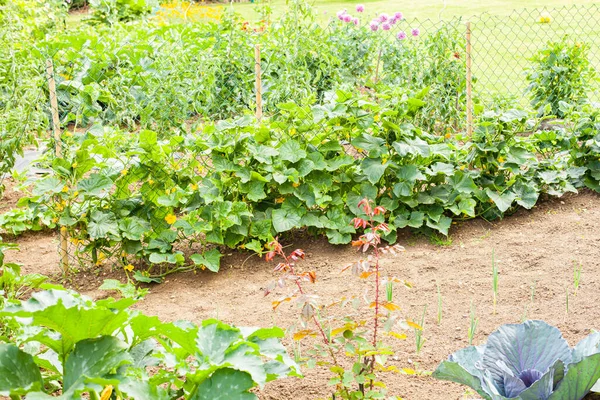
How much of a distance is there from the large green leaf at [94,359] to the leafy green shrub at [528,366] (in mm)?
1169

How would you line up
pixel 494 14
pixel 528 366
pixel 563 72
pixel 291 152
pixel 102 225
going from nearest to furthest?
1. pixel 528 366
2. pixel 102 225
3. pixel 291 152
4. pixel 563 72
5. pixel 494 14

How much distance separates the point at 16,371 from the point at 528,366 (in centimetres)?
185

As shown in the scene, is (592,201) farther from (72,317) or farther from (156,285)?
(72,317)

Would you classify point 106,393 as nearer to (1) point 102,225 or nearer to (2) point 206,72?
(1) point 102,225

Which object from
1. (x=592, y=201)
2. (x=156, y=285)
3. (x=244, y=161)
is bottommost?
(x=156, y=285)

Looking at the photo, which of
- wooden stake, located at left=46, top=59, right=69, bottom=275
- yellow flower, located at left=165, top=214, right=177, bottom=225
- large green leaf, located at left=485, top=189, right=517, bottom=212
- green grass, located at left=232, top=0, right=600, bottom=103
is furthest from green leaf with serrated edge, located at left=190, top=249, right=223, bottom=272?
green grass, located at left=232, top=0, right=600, bottom=103

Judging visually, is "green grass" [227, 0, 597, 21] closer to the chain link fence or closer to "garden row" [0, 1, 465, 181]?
"garden row" [0, 1, 465, 181]

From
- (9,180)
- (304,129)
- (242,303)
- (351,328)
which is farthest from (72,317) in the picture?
(9,180)

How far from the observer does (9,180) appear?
22.0 feet

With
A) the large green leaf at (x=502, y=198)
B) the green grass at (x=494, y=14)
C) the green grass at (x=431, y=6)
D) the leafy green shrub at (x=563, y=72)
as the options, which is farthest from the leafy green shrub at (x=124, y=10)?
the large green leaf at (x=502, y=198)

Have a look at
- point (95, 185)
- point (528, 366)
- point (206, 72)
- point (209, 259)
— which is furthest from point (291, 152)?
point (528, 366)

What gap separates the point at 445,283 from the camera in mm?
4500

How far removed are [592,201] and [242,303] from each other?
2.68 metres

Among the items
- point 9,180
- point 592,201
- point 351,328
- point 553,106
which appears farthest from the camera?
point 553,106
